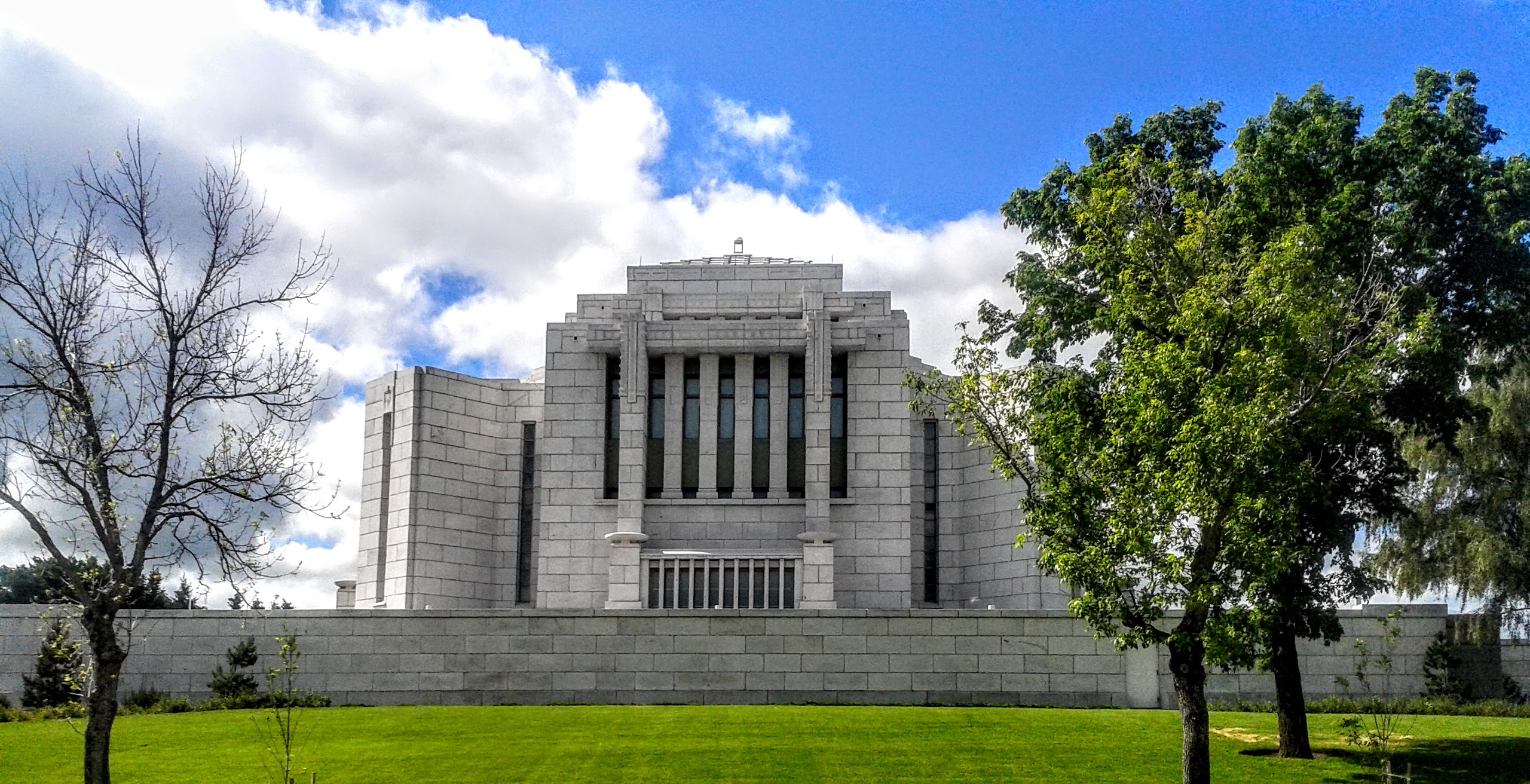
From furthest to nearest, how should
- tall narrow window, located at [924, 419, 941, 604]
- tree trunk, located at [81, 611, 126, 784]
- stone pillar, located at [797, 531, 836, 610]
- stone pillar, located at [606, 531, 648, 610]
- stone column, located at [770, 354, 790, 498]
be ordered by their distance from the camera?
tall narrow window, located at [924, 419, 941, 604], stone column, located at [770, 354, 790, 498], stone pillar, located at [606, 531, 648, 610], stone pillar, located at [797, 531, 836, 610], tree trunk, located at [81, 611, 126, 784]

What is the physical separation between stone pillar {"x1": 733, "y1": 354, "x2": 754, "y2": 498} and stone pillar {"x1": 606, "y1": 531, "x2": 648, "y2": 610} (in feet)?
12.9

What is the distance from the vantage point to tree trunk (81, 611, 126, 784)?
1798 centimetres

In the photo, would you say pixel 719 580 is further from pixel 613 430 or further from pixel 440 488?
pixel 440 488

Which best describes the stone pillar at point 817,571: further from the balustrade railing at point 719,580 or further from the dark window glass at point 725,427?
the dark window glass at point 725,427

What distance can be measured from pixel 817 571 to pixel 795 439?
5362mm

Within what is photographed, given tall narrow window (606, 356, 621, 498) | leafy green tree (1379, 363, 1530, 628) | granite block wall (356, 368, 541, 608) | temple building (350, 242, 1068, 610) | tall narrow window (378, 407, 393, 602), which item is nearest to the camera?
leafy green tree (1379, 363, 1530, 628)

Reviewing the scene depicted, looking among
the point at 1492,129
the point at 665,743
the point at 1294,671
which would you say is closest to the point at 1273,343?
the point at 1294,671

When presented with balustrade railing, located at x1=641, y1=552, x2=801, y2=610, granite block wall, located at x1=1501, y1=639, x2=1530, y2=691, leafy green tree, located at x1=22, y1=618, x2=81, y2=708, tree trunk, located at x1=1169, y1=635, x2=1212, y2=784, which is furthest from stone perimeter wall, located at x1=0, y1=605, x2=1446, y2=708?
tree trunk, located at x1=1169, y1=635, x2=1212, y2=784

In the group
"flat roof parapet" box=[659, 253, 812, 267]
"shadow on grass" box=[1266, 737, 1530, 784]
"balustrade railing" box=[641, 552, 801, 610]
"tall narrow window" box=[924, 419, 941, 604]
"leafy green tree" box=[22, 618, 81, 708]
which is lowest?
"shadow on grass" box=[1266, 737, 1530, 784]

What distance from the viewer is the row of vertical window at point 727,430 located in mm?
46438

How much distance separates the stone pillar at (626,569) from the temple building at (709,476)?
0.23 feet

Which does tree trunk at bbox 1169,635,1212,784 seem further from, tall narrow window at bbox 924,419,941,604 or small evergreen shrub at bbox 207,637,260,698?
tall narrow window at bbox 924,419,941,604

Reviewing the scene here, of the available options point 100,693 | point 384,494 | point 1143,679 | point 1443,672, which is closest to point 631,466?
point 384,494

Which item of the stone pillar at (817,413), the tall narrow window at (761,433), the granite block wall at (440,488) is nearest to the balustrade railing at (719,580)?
the stone pillar at (817,413)
